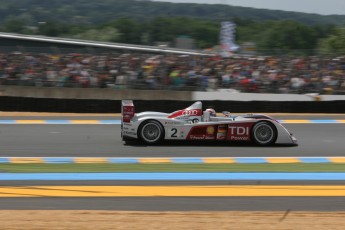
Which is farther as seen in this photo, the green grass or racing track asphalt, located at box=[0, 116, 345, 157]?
racing track asphalt, located at box=[0, 116, 345, 157]

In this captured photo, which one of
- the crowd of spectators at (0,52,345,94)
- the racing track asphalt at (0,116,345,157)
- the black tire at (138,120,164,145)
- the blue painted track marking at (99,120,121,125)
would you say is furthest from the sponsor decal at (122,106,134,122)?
the crowd of spectators at (0,52,345,94)

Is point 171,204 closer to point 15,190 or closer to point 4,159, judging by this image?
point 15,190

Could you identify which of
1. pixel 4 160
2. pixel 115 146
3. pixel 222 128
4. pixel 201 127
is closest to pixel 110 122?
pixel 115 146

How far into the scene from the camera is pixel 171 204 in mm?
7371

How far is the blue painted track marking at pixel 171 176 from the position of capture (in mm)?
9109

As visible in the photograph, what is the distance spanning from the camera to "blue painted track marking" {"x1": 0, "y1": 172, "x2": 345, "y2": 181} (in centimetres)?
911

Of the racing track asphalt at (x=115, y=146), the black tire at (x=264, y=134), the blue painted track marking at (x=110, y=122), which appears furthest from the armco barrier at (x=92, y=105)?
the black tire at (x=264, y=134)

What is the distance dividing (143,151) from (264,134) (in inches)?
98.9

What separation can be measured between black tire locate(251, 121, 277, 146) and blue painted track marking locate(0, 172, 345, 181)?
239 cm

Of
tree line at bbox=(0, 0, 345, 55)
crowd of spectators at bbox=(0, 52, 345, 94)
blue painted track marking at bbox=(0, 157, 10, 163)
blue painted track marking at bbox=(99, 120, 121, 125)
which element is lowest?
blue painted track marking at bbox=(0, 157, 10, 163)

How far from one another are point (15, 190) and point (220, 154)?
14.5 feet

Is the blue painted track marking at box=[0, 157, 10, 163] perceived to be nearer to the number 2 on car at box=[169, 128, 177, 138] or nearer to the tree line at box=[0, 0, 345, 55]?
the number 2 on car at box=[169, 128, 177, 138]

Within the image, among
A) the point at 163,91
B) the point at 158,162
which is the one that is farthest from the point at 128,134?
the point at 163,91

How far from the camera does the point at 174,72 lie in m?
21.3
